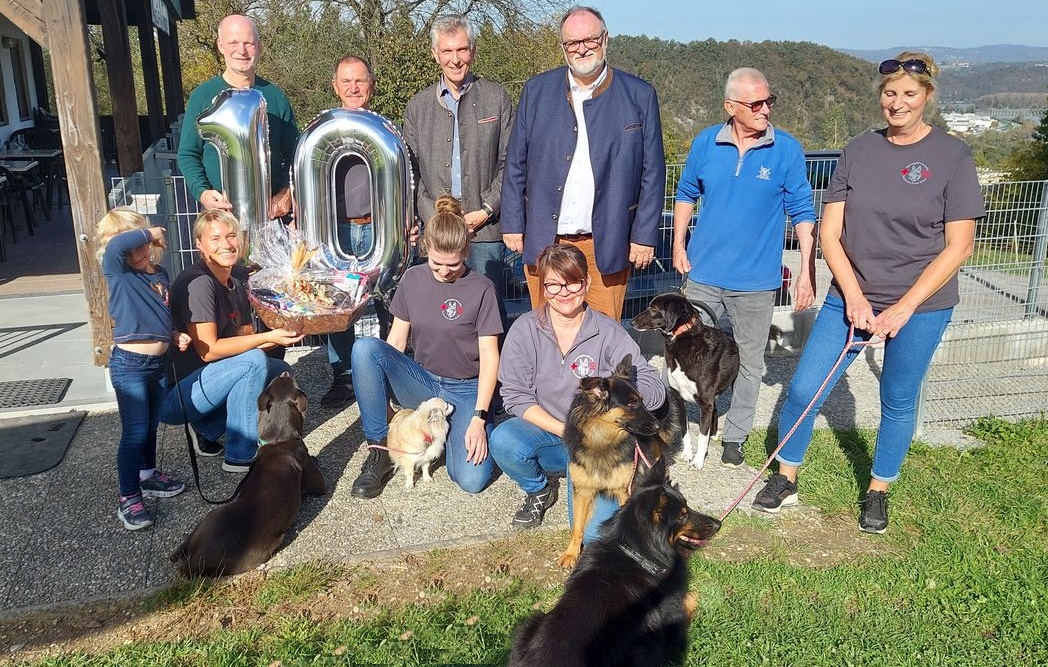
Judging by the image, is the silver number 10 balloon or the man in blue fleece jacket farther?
the silver number 10 balloon

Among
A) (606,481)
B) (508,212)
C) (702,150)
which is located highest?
(702,150)

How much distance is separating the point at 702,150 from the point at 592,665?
2996mm

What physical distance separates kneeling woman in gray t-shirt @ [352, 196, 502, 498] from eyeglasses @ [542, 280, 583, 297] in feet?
2.25

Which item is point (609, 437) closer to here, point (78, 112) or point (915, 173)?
point (915, 173)

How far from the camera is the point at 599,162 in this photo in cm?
420

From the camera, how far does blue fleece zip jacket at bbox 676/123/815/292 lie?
13.6 feet

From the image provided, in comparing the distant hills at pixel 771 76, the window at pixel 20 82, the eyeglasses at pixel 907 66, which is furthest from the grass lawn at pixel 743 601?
the distant hills at pixel 771 76

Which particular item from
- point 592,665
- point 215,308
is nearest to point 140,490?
point 215,308

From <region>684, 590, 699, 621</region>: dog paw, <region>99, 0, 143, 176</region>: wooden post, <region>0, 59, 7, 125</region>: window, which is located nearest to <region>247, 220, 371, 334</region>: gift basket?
<region>684, 590, 699, 621</region>: dog paw

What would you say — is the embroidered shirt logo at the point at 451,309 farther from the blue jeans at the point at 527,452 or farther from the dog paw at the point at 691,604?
the dog paw at the point at 691,604

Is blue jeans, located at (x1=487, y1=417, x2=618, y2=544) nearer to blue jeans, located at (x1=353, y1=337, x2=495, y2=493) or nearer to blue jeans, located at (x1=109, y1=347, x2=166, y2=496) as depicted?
blue jeans, located at (x1=353, y1=337, x2=495, y2=493)

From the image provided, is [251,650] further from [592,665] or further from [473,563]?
[592,665]

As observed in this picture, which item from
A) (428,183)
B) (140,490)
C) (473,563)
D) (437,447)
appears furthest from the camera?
(428,183)

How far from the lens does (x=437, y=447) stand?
417 centimetres
